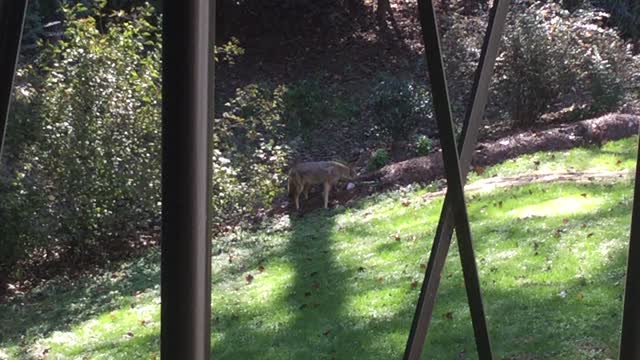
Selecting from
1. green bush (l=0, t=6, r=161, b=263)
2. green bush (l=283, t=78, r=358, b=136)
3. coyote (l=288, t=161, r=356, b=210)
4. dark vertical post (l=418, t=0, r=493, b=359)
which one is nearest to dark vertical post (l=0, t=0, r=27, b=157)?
dark vertical post (l=418, t=0, r=493, b=359)

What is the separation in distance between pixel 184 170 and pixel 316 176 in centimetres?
617

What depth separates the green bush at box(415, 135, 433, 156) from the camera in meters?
7.41

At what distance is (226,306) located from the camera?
4664 mm

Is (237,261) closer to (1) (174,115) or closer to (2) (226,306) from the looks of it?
(2) (226,306)

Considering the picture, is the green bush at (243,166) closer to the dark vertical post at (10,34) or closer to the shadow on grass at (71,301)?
the shadow on grass at (71,301)

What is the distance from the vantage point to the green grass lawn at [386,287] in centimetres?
371

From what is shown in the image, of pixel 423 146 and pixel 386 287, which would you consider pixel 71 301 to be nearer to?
pixel 386 287

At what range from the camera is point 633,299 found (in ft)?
2.10

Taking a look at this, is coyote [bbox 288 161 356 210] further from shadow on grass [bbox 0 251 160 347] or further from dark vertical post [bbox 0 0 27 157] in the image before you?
dark vertical post [bbox 0 0 27 157]

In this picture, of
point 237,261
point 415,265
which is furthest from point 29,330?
point 415,265

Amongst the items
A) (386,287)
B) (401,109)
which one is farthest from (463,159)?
(401,109)

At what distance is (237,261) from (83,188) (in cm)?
111

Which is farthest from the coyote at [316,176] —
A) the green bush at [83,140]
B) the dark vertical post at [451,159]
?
the dark vertical post at [451,159]

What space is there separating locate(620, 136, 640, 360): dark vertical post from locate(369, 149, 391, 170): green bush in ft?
22.2
